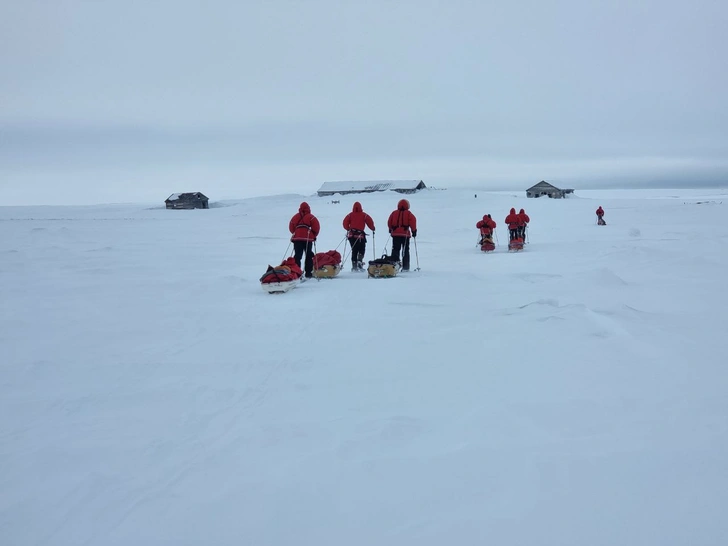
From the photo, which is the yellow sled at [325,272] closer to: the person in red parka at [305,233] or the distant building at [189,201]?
the person in red parka at [305,233]

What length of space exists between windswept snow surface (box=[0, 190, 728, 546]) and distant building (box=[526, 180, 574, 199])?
5457cm

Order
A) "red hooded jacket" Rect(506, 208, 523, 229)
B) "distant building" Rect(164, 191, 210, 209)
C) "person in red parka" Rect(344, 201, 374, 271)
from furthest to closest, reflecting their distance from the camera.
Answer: "distant building" Rect(164, 191, 210, 209) → "red hooded jacket" Rect(506, 208, 523, 229) → "person in red parka" Rect(344, 201, 374, 271)

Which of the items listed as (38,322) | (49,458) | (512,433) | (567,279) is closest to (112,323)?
(38,322)

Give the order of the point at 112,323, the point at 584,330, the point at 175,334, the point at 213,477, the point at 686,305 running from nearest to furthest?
the point at 213,477
the point at 584,330
the point at 175,334
the point at 112,323
the point at 686,305

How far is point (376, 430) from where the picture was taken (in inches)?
139

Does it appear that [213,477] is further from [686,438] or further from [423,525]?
[686,438]

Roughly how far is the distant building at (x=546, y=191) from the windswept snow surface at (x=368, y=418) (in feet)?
179

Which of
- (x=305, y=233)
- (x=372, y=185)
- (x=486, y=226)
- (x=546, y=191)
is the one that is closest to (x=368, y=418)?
(x=305, y=233)

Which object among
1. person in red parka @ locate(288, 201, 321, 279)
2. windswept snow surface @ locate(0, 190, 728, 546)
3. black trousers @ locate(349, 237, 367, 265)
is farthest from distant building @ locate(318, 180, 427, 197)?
windswept snow surface @ locate(0, 190, 728, 546)

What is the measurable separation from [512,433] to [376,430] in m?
0.88

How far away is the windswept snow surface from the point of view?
268 cm

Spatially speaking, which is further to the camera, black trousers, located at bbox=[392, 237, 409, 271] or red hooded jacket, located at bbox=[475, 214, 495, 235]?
red hooded jacket, located at bbox=[475, 214, 495, 235]

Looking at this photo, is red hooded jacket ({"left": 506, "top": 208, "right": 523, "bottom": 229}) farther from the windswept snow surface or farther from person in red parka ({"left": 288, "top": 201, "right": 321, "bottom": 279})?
the windswept snow surface

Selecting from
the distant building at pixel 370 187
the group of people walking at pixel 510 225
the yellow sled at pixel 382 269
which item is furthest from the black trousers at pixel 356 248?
the distant building at pixel 370 187
